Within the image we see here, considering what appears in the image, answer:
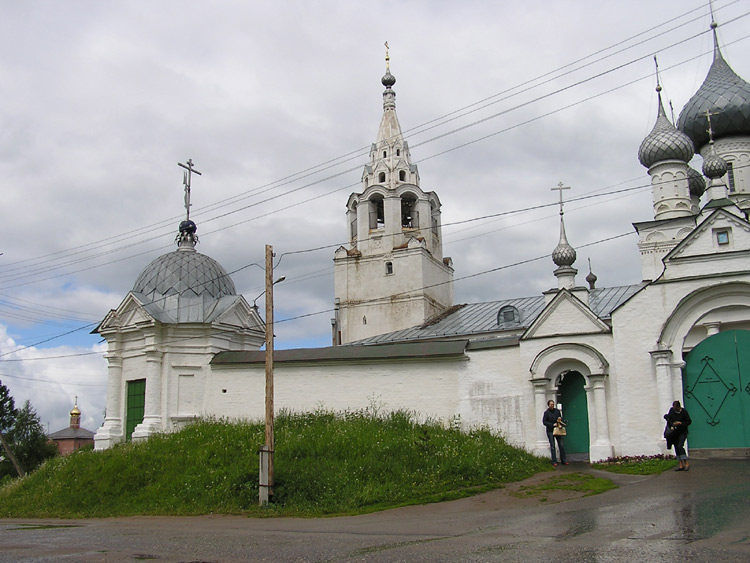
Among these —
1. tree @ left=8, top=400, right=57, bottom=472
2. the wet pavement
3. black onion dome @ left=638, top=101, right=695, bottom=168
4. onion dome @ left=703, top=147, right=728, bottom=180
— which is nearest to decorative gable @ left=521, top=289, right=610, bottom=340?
the wet pavement

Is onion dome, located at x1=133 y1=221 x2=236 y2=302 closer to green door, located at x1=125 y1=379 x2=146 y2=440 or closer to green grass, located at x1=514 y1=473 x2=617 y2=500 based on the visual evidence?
green door, located at x1=125 y1=379 x2=146 y2=440

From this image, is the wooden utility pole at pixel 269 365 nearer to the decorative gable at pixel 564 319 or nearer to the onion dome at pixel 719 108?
the decorative gable at pixel 564 319

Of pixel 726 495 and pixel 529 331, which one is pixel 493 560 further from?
pixel 529 331

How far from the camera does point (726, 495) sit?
1026 cm

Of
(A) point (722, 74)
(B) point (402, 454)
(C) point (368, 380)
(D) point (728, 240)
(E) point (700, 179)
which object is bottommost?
(B) point (402, 454)

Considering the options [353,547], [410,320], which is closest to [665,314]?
A: [353,547]

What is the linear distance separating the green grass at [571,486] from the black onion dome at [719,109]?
2184 centimetres

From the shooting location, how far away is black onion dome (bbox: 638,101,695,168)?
27453 mm

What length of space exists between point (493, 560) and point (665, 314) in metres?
10.7

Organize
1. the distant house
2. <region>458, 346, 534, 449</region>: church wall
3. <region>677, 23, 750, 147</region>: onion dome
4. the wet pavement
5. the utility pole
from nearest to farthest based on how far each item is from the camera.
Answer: the wet pavement < the utility pole < <region>458, 346, 534, 449</region>: church wall < <region>677, 23, 750, 147</region>: onion dome < the distant house

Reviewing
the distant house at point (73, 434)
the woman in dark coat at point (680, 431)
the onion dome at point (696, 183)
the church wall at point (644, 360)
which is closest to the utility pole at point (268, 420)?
the woman in dark coat at point (680, 431)

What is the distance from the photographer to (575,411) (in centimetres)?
1720

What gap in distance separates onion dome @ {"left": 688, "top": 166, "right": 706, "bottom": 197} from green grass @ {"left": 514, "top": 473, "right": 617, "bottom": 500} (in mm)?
19633

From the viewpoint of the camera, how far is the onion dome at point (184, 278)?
22.3 m
